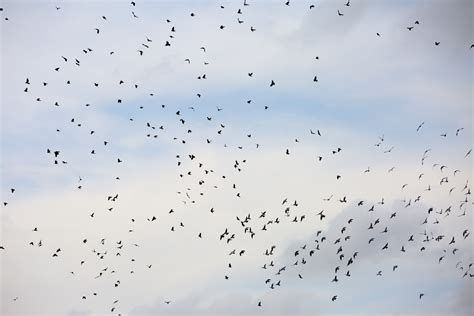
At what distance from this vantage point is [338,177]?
111m

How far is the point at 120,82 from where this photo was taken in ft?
328

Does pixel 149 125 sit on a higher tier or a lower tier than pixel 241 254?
higher

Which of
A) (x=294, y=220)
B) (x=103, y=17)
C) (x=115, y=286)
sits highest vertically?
(x=103, y=17)

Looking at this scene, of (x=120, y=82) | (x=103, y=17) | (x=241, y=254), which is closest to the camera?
(x=103, y=17)

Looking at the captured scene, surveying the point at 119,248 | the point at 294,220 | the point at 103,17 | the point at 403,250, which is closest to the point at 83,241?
the point at 119,248

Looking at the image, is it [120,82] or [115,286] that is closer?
[120,82]

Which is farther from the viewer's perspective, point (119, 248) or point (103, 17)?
point (119, 248)

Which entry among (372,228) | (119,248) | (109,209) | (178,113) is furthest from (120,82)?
(372,228)

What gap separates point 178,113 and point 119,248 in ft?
74.1

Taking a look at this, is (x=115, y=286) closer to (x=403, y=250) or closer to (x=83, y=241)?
(x=83, y=241)

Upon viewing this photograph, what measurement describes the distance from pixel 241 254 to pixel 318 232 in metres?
11.0

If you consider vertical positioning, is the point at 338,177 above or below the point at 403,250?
above

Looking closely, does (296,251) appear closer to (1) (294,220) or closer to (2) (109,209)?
(1) (294,220)

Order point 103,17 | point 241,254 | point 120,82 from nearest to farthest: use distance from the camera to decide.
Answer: point 103,17, point 120,82, point 241,254
